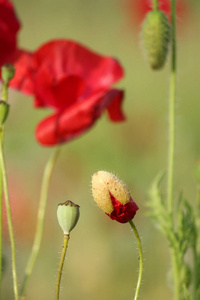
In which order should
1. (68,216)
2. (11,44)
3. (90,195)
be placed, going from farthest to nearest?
(90,195) → (11,44) → (68,216)

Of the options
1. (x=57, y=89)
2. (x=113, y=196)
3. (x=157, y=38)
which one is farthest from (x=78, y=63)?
(x=113, y=196)

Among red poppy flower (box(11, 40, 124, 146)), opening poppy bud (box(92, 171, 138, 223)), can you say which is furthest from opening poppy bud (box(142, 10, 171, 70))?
opening poppy bud (box(92, 171, 138, 223))

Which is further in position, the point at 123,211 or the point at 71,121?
the point at 71,121

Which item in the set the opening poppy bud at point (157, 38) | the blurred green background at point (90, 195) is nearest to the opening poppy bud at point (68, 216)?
the opening poppy bud at point (157, 38)

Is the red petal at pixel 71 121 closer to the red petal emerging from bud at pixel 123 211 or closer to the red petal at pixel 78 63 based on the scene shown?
the red petal at pixel 78 63

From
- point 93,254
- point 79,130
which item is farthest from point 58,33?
point 79,130

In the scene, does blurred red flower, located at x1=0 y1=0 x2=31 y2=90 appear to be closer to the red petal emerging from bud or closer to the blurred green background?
the blurred green background

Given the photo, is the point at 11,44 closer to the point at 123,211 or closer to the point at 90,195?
the point at 123,211
